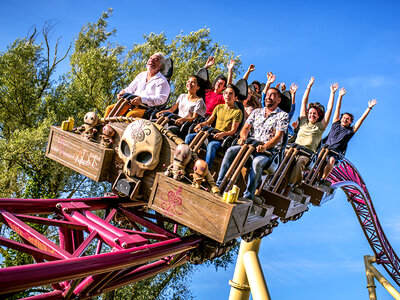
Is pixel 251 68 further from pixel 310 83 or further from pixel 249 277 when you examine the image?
pixel 249 277

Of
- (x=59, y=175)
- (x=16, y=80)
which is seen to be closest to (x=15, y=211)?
(x=59, y=175)

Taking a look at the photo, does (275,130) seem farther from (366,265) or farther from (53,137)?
(366,265)

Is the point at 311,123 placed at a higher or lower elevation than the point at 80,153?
higher

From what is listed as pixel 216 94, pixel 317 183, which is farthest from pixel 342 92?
pixel 216 94

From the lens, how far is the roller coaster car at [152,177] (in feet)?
9.54

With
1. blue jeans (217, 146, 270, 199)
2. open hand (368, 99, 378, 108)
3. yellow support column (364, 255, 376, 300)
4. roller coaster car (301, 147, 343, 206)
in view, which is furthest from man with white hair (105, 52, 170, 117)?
yellow support column (364, 255, 376, 300)

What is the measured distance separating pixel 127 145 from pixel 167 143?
415 millimetres

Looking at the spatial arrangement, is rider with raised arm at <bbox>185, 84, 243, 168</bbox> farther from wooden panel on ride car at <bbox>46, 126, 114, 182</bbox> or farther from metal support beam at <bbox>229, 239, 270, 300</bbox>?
metal support beam at <bbox>229, 239, 270, 300</bbox>

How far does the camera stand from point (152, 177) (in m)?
3.53

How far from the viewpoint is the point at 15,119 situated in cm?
1150

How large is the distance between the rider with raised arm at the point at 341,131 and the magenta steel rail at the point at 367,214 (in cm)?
282

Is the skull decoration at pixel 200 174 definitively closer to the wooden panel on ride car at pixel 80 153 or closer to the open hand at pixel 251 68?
the wooden panel on ride car at pixel 80 153

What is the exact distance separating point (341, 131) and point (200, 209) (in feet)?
13.4

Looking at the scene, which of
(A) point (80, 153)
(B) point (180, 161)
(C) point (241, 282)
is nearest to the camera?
(B) point (180, 161)
